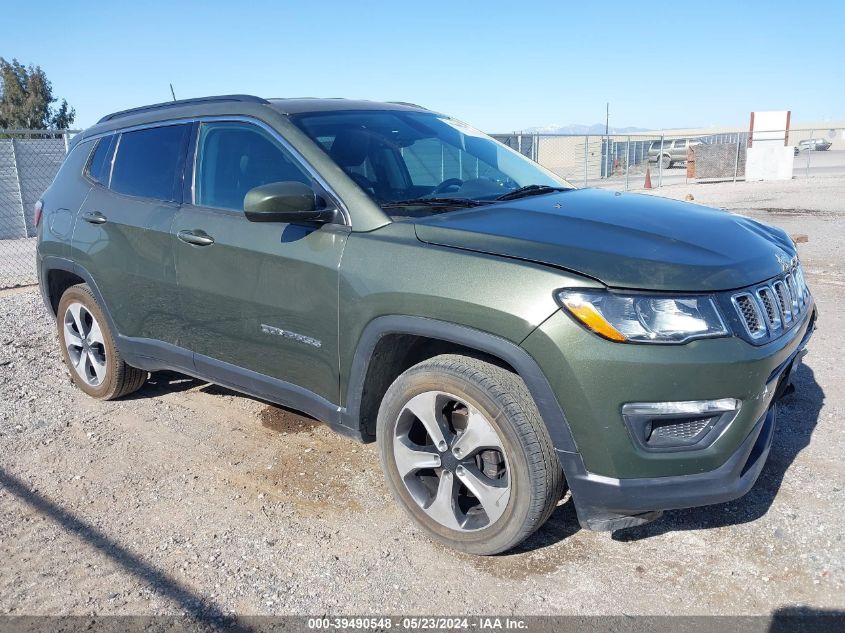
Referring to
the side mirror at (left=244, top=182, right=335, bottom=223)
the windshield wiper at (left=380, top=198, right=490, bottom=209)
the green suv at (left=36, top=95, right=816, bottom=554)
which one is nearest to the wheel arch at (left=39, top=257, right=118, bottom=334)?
the green suv at (left=36, top=95, right=816, bottom=554)

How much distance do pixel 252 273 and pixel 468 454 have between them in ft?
4.59

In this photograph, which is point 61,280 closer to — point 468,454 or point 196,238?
point 196,238

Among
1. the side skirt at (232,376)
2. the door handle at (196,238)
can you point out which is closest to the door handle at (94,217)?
the side skirt at (232,376)

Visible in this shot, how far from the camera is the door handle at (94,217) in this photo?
14.3 feet

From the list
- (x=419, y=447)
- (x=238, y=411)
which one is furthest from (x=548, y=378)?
(x=238, y=411)

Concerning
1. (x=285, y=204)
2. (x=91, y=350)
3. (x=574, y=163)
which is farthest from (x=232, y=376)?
(x=574, y=163)

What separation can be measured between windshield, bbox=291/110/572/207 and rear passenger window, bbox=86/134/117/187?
5.60ft

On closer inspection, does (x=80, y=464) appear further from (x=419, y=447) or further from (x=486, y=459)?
(x=486, y=459)

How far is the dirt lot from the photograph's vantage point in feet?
8.93

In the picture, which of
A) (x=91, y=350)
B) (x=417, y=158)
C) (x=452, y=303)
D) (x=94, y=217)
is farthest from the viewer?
(x=91, y=350)

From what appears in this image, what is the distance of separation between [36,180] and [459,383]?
49.8 feet

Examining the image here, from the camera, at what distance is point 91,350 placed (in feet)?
15.9

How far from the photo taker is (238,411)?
4.65 m

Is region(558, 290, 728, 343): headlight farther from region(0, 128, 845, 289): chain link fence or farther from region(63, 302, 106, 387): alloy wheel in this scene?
region(63, 302, 106, 387): alloy wheel
